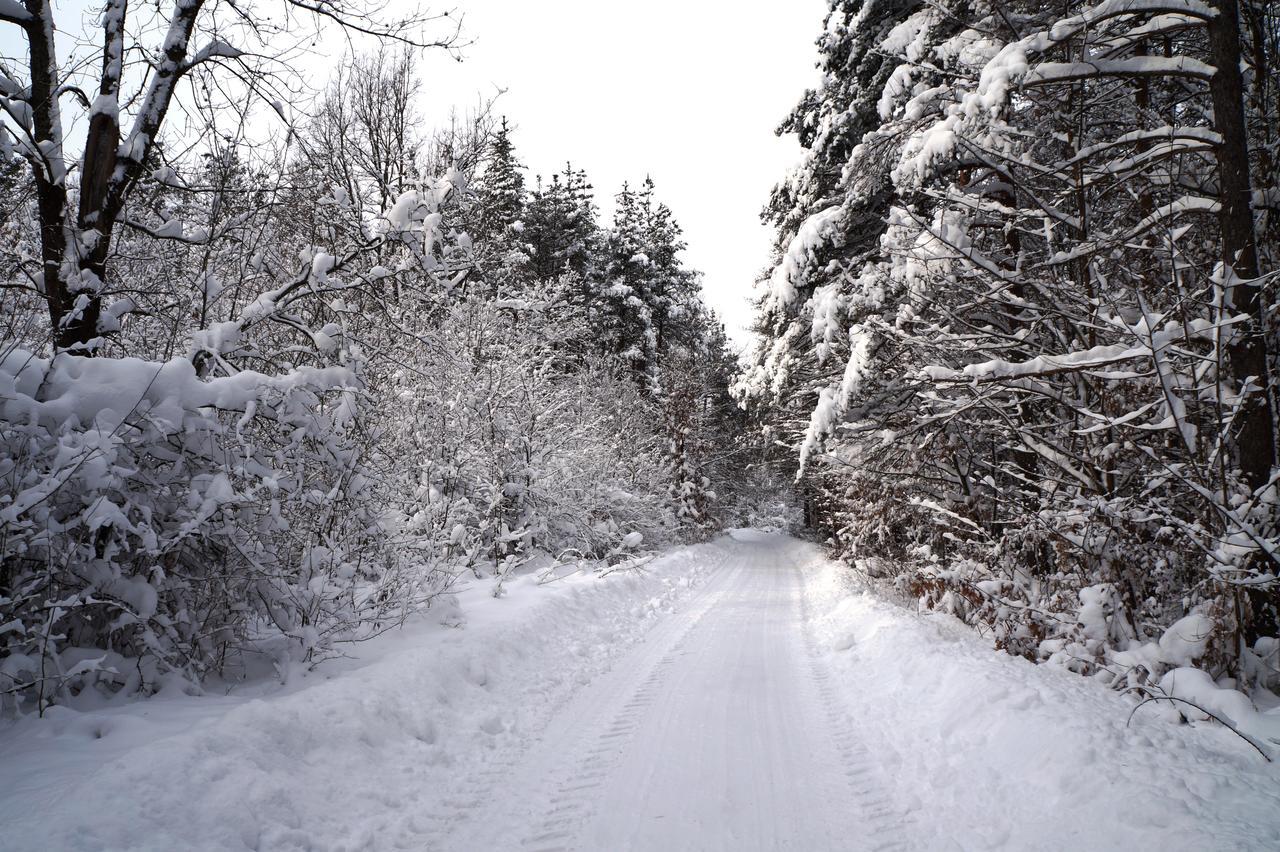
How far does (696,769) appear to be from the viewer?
13.1ft

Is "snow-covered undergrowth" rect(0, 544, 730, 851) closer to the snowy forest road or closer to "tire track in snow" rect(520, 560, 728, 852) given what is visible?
the snowy forest road

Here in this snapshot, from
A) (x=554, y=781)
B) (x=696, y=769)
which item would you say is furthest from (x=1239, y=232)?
(x=554, y=781)

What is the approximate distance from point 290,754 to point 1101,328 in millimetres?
5710

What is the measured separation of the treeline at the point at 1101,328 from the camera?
12.9 feet

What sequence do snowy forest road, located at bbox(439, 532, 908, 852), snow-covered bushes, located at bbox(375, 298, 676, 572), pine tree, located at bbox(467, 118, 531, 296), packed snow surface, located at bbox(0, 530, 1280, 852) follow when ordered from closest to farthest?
packed snow surface, located at bbox(0, 530, 1280, 852) < snowy forest road, located at bbox(439, 532, 908, 852) < snow-covered bushes, located at bbox(375, 298, 676, 572) < pine tree, located at bbox(467, 118, 531, 296)

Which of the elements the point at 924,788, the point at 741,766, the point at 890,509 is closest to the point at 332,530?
the point at 741,766

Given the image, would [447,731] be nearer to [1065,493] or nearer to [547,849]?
[547,849]

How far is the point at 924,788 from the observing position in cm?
375

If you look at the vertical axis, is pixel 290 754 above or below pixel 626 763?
above

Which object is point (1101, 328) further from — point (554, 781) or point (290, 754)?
point (290, 754)

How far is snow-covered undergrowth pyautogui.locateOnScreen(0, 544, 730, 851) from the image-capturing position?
2.61m

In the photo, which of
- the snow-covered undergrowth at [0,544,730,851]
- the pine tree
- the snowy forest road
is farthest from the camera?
the pine tree

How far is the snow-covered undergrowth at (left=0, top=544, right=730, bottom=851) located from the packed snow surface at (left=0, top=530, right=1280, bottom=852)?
0.5 inches

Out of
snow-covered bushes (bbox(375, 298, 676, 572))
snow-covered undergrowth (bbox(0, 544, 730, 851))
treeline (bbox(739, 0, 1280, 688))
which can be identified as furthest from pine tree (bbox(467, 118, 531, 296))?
snow-covered undergrowth (bbox(0, 544, 730, 851))
